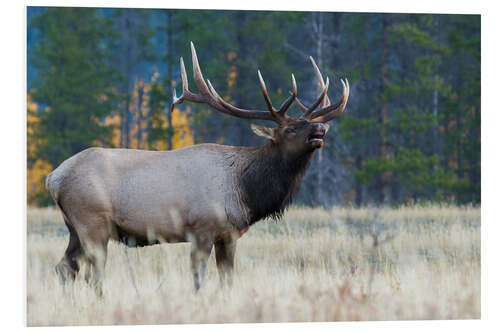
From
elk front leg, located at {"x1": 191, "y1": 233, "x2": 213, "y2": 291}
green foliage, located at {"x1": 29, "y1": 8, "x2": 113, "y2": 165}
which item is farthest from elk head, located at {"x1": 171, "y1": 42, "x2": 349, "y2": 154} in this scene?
green foliage, located at {"x1": 29, "y1": 8, "x2": 113, "y2": 165}

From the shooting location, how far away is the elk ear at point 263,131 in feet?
22.3

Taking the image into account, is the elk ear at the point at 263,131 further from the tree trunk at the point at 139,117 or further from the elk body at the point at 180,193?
the tree trunk at the point at 139,117

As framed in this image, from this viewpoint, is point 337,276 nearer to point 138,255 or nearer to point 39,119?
point 138,255

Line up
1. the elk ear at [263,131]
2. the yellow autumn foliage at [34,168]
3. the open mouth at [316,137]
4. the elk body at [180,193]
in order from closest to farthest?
the open mouth at [316,137] < the elk body at [180,193] < the elk ear at [263,131] < the yellow autumn foliage at [34,168]

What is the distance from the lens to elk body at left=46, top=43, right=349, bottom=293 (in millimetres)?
6570

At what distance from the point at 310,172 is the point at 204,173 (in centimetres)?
935

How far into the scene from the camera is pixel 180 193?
6.66 m

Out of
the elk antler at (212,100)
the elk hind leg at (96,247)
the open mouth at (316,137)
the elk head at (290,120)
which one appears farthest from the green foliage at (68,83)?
the open mouth at (316,137)

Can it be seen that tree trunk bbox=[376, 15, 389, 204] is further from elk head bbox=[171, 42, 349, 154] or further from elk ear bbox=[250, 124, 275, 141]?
elk ear bbox=[250, 124, 275, 141]

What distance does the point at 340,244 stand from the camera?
8.94 meters

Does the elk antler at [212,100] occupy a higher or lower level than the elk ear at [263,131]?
higher

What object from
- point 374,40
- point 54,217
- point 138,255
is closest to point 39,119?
point 54,217

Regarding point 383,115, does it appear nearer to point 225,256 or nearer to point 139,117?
point 139,117

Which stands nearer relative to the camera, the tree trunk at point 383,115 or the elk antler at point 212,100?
the elk antler at point 212,100
